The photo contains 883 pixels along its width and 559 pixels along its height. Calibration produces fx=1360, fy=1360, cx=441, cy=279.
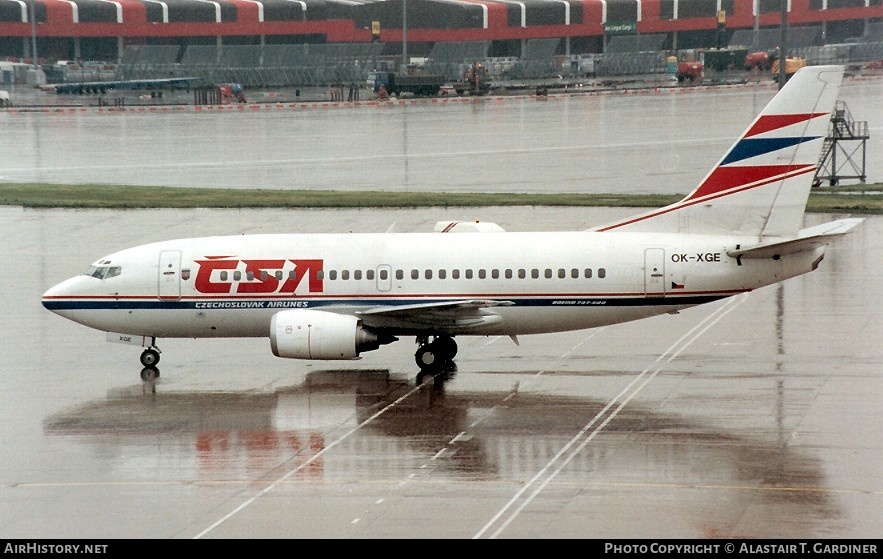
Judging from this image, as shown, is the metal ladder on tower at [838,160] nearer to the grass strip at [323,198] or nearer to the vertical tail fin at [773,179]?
the grass strip at [323,198]

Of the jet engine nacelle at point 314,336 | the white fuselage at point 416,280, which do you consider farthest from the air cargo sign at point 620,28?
the jet engine nacelle at point 314,336

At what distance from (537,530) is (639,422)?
872 centimetres

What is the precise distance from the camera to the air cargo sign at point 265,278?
39.4 meters

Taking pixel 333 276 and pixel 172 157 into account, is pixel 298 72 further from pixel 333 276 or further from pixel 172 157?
pixel 333 276

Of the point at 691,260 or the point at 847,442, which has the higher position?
the point at 691,260

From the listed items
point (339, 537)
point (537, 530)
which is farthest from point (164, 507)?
point (537, 530)

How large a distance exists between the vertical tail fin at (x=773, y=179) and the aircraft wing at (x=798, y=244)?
3.70 ft

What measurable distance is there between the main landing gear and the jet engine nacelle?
7.87 ft

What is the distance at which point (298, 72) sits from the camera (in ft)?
533

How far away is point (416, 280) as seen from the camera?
129 feet

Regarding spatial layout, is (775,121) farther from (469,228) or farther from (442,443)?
(442,443)

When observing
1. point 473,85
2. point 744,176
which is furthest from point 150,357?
point 473,85

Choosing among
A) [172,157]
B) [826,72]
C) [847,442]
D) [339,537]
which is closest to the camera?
[339,537]

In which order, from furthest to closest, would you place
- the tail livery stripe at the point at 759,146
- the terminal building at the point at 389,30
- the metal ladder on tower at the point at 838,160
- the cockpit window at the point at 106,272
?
the terminal building at the point at 389,30, the metal ladder on tower at the point at 838,160, the cockpit window at the point at 106,272, the tail livery stripe at the point at 759,146
